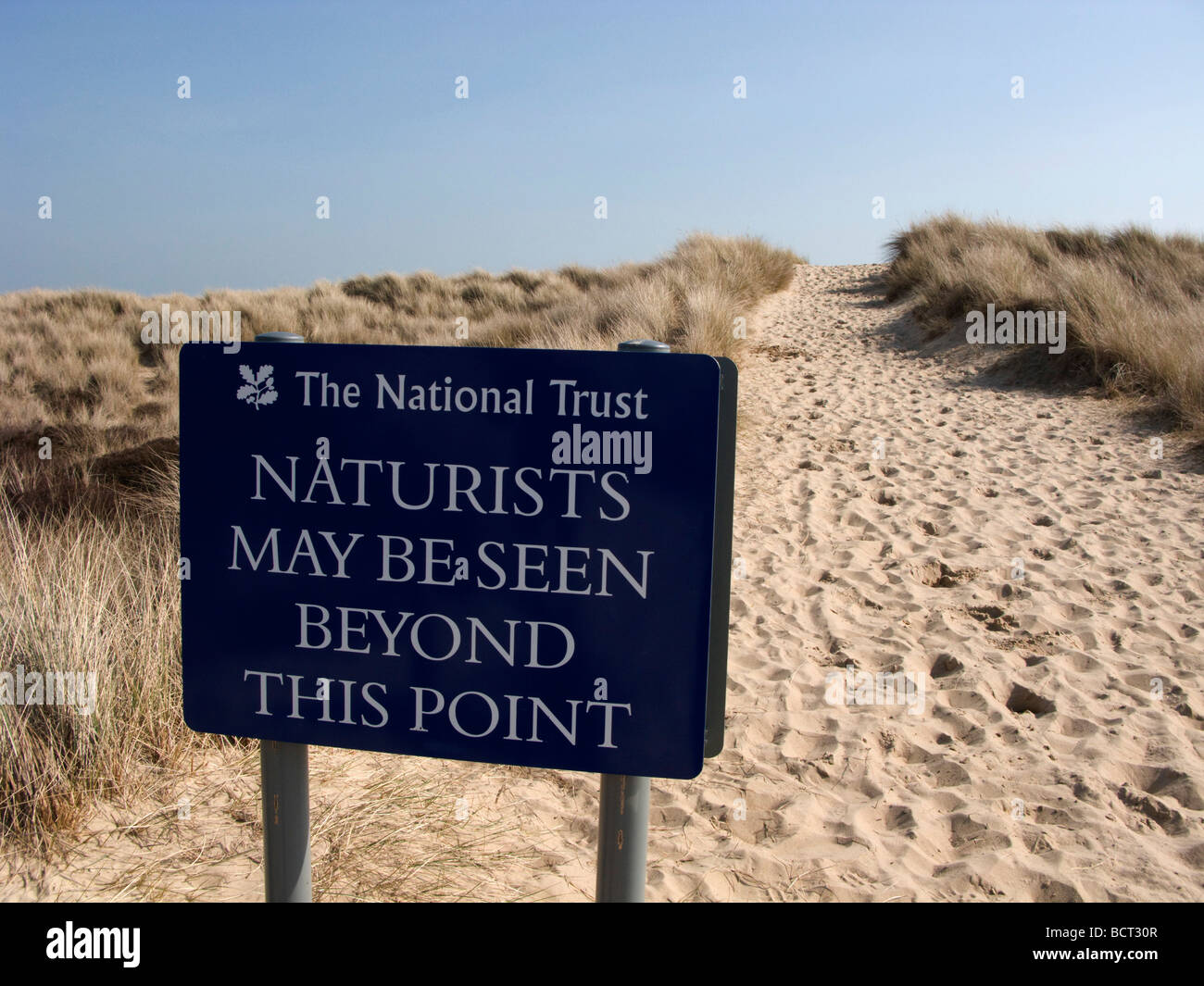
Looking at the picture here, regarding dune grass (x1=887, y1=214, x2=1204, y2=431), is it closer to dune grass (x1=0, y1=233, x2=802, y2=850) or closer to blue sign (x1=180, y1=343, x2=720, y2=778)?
dune grass (x1=0, y1=233, x2=802, y2=850)

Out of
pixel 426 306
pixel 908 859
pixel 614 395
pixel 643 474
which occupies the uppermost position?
pixel 426 306

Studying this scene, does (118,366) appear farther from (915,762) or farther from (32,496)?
(915,762)

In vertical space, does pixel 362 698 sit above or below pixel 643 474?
below

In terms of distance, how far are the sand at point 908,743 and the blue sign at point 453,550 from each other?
1.21 metres

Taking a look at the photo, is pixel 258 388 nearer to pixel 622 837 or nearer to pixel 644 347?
pixel 644 347

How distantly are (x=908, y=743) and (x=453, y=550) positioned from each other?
2636 mm

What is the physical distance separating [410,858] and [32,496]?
19.4 ft

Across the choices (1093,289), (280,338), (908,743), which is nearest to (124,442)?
(280,338)

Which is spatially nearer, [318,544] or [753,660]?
[318,544]

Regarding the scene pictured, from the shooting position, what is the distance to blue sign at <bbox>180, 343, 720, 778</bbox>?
1.42 meters

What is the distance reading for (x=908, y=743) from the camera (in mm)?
3357
